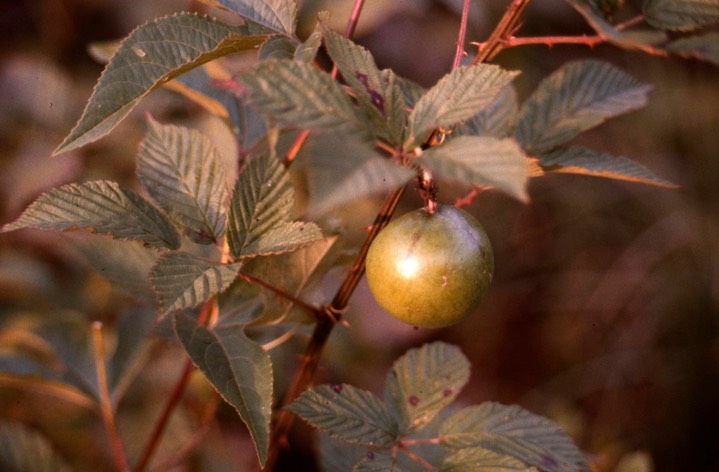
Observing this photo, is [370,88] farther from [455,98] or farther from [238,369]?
[238,369]

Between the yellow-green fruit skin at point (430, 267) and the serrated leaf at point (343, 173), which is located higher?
the serrated leaf at point (343, 173)

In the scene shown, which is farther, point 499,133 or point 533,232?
point 533,232

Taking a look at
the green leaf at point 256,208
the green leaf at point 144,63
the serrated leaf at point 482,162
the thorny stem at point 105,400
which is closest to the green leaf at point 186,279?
the green leaf at point 256,208

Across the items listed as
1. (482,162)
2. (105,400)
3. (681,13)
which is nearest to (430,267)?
(482,162)

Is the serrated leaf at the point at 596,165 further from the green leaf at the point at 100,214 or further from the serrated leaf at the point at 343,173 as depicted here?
the green leaf at the point at 100,214

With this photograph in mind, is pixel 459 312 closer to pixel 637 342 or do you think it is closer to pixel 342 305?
pixel 342 305

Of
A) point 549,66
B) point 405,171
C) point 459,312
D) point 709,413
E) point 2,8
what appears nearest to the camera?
point 405,171

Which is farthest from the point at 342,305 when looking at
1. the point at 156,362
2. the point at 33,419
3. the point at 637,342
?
the point at 637,342
